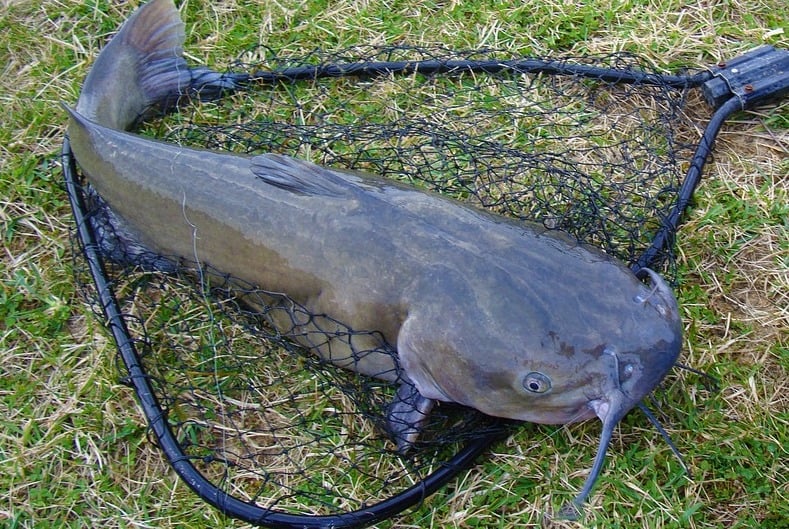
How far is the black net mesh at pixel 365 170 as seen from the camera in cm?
263

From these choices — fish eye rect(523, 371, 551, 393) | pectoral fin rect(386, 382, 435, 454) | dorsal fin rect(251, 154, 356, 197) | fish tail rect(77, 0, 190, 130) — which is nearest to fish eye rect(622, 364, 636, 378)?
fish eye rect(523, 371, 551, 393)

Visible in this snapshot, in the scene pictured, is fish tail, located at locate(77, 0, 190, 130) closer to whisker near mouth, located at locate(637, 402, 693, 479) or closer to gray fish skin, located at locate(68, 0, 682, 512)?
gray fish skin, located at locate(68, 0, 682, 512)

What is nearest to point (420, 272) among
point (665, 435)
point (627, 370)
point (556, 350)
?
point (556, 350)

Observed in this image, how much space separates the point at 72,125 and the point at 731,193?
2655 millimetres

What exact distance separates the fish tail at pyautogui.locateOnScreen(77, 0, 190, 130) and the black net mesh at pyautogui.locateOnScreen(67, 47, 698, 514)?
16 centimetres

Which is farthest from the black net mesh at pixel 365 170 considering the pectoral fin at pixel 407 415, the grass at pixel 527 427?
the grass at pixel 527 427

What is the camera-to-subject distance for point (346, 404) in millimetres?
2744

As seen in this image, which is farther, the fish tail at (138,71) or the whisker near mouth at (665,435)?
the fish tail at (138,71)

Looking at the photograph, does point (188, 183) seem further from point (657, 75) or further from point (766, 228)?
point (766, 228)

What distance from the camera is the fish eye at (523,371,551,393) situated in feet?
6.98

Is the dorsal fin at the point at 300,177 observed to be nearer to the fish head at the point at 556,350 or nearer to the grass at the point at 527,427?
the fish head at the point at 556,350

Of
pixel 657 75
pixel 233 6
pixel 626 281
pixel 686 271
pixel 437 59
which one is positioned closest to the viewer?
pixel 626 281

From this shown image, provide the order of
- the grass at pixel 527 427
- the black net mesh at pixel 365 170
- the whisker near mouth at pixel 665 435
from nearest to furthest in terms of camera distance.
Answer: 1. the whisker near mouth at pixel 665 435
2. the grass at pixel 527 427
3. the black net mesh at pixel 365 170

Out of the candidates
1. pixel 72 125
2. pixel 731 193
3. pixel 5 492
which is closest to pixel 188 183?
pixel 72 125
